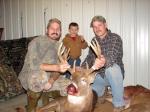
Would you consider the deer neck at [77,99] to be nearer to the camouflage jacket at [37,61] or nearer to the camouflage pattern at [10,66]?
the camouflage jacket at [37,61]

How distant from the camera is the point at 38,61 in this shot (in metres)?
5.55

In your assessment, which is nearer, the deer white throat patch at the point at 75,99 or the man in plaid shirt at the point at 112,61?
A: the deer white throat patch at the point at 75,99

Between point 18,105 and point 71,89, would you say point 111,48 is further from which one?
point 18,105

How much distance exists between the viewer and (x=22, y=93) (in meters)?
7.93

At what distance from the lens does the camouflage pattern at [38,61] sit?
5.49m

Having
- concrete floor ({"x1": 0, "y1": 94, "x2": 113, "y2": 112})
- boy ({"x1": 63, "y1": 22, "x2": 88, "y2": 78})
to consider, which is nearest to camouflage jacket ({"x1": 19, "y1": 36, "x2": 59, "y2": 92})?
concrete floor ({"x1": 0, "y1": 94, "x2": 113, "y2": 112})

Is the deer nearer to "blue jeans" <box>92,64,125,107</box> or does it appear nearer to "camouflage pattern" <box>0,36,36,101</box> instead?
"blue jeans" <box>92,64,125,107</box>

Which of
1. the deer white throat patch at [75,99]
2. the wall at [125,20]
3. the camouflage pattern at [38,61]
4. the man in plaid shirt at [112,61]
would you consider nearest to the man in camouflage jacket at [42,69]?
the camouflage pattern at [38,61]

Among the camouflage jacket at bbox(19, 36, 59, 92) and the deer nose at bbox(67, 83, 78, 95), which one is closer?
the deer nose at bbox(67, 83, 78, 95)

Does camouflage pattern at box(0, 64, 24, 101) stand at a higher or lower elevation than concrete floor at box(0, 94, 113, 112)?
higher

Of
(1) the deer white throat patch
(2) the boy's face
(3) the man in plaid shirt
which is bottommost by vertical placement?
(1) the deer white throat patch

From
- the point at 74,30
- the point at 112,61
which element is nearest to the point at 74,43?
the point at 74,30

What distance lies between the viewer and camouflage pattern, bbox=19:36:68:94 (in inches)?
216

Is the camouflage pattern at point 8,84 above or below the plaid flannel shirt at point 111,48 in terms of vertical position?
below
